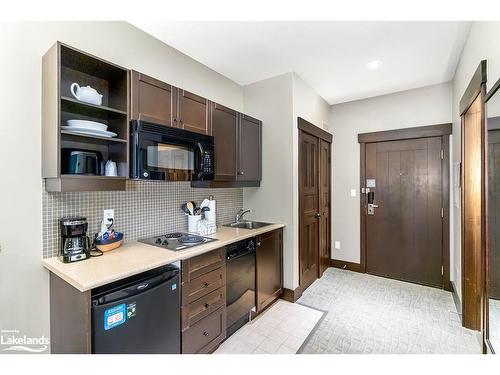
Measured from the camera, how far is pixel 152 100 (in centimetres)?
177

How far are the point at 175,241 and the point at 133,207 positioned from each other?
0.45 m

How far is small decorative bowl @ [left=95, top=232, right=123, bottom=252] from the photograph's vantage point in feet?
5.31

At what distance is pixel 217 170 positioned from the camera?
7.45 feet

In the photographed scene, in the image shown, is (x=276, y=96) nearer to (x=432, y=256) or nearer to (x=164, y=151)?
(x=164, y=151)

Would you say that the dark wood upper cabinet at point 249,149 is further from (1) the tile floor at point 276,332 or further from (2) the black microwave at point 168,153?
(1) the tile floor at point 276,332

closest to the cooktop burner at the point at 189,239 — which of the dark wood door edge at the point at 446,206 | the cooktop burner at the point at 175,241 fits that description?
the cooktop burner at the point at 175,241

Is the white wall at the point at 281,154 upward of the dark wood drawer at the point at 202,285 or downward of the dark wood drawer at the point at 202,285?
upward

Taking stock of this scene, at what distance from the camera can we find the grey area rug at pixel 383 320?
191cm

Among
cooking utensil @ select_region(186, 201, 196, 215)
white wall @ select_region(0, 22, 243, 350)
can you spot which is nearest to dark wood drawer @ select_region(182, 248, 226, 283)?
cooking utensil @ select_region(186, 201, 196, 215)

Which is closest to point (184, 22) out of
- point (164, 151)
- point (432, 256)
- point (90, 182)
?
point (164, 151)

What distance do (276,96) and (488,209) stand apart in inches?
83.1

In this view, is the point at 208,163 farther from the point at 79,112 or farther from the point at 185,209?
the point at 79,112

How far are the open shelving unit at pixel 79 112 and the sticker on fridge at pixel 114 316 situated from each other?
0.73 meters

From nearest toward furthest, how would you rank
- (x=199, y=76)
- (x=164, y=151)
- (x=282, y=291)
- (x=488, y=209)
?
(x=488, y=209) → (x=164, y=151) → (x=199, y=76) → (x=282, y=291)
